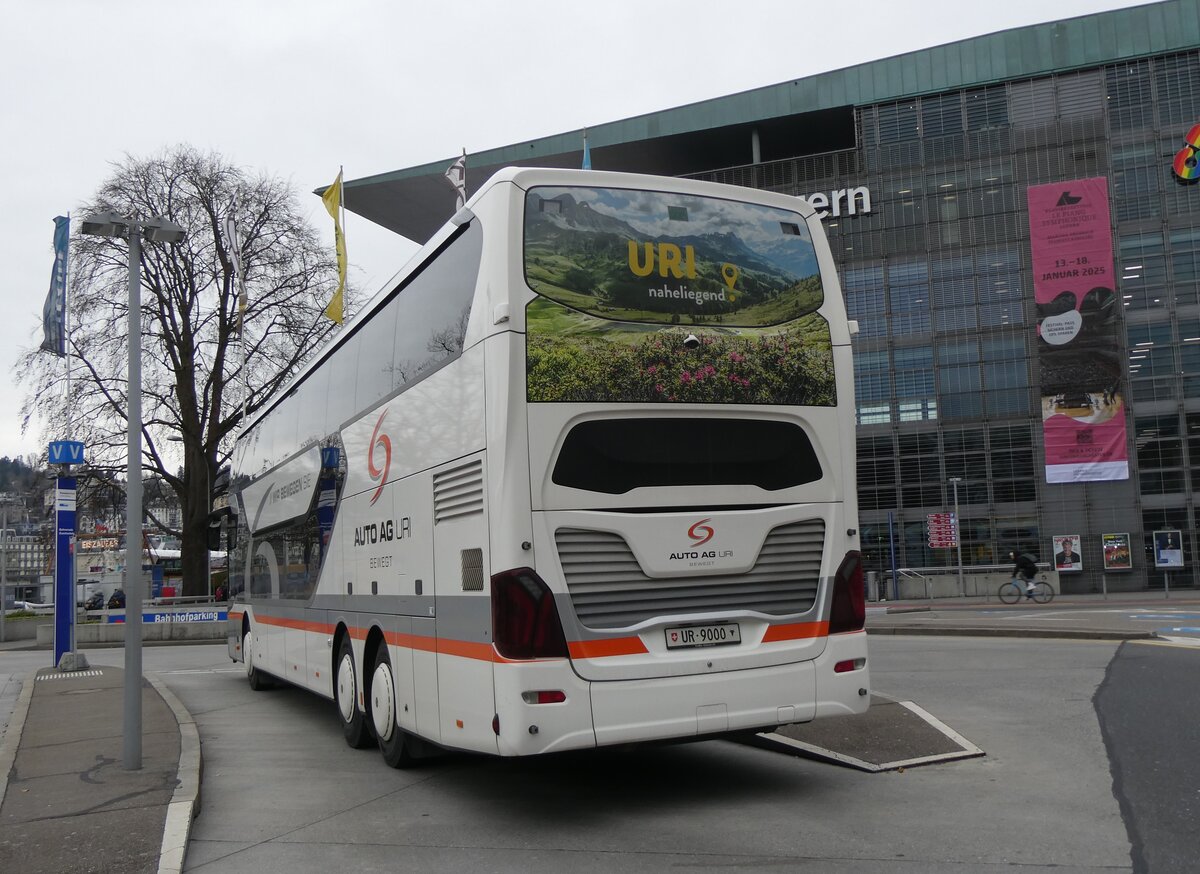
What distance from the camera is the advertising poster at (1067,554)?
4842 cm

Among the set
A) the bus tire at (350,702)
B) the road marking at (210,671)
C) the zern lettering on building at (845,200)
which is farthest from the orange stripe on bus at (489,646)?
the zern lettering on building at (845,200)

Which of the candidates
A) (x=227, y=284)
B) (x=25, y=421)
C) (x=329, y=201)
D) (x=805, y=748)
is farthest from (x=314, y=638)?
(x=227, y=284)

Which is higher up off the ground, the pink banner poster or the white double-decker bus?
the pink banner poster

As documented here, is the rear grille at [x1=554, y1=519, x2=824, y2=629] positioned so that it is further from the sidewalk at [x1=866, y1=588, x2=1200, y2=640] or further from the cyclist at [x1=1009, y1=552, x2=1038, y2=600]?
the cyclist at [x1=1009, y1=552, x2=1038, y2=600]

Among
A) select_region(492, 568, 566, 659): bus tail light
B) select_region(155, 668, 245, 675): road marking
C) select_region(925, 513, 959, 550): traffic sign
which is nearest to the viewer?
select_region(492, 568, 566, 659): bus tail light

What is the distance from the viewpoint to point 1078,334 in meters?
49.1

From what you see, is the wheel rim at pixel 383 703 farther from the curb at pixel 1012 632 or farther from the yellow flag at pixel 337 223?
the yellow flag at pixel 337 223

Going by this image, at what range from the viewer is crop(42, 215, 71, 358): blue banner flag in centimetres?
1268

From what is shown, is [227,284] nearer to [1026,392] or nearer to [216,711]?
[216,711]

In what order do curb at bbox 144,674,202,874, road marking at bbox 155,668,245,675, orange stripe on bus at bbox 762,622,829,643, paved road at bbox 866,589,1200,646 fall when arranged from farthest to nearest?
road marking at bbox 155,668,245,675
paved road at bbox 866,589,1200,646
orange stripe on bus at bbox 762,622,829,643
curb at bbox 144,674,202,874

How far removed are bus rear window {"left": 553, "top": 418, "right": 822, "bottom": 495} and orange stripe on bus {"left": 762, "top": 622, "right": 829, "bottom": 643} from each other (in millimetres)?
898

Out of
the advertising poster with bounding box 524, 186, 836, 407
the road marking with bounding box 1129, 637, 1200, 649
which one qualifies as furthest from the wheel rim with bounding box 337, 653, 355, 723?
the road marking with bounding box 1129, 637, 1200, 649

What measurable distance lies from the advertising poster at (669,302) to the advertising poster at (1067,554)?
44.7 metres

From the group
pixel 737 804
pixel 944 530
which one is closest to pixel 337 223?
pixel 737 804
